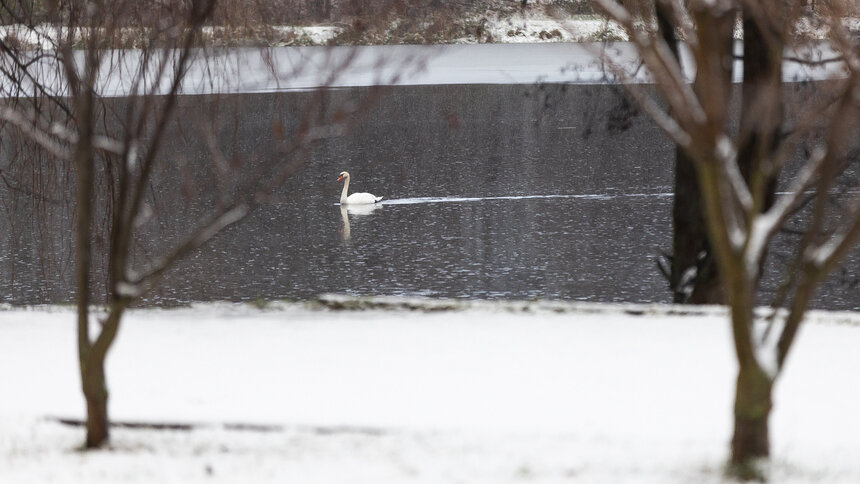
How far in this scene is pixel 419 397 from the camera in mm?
5719

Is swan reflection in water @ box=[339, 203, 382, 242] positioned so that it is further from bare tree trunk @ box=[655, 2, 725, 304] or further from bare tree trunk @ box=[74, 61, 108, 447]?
bare tree trunk @ box=[74, 61, 108, 447]

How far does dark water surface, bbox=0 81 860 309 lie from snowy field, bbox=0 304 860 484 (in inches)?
41.9

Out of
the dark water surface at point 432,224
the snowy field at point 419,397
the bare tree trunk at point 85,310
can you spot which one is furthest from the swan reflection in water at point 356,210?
the bare tree trunk at point 85,310

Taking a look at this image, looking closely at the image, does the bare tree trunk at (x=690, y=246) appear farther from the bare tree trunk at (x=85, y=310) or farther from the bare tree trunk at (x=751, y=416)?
the bare tree trunk at (x=85, y=310)

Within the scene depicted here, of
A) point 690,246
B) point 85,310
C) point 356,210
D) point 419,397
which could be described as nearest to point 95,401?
point 85,310

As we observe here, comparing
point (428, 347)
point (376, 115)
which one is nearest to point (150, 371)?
point (428, 347)

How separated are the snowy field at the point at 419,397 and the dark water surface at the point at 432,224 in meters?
1.06

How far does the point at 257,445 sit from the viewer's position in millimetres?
4582

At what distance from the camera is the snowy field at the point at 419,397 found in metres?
4.24

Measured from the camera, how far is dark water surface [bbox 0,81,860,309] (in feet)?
41.1

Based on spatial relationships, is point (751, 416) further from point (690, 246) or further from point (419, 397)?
point (690, 246)

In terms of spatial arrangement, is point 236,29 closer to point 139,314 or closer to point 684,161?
point 139,314

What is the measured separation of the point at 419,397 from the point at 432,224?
35.9 feet

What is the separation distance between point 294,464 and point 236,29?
4.73m
